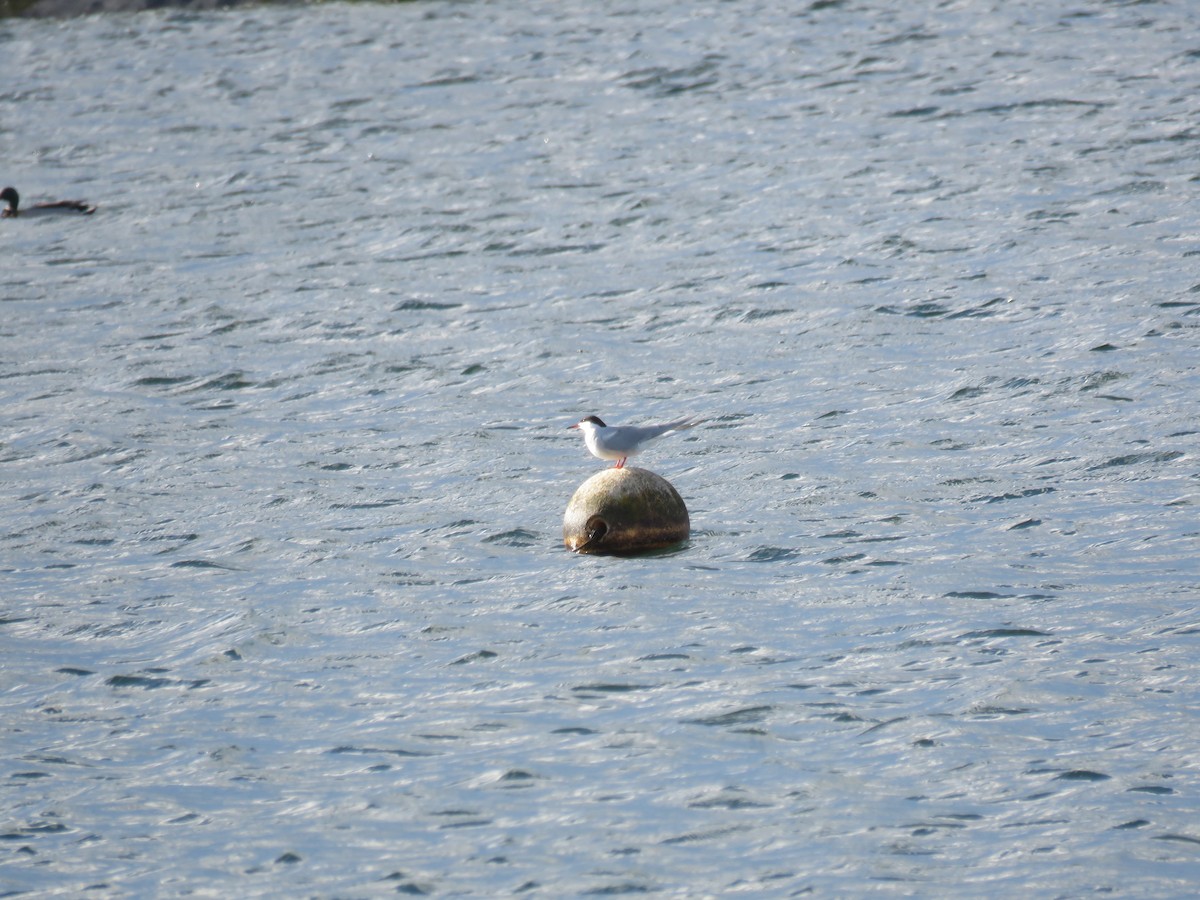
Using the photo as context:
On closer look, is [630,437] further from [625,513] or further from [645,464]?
[645,464]

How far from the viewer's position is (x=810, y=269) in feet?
73.6

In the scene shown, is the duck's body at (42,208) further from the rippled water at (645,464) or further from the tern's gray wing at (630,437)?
the tern's gray wing at (630,437)

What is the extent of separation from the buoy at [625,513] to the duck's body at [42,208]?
17163mm

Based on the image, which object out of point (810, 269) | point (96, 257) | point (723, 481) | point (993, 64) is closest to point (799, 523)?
point (723, 481)

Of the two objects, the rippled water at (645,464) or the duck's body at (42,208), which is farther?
the duck's body at (42,208)

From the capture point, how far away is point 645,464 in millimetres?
16203

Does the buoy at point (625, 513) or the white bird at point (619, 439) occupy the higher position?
Answer: the white bird at point (619, 439)

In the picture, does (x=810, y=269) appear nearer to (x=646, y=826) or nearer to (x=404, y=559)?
(x=404, y=559)

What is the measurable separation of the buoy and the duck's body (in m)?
17.2

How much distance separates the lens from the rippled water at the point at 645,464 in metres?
9.82

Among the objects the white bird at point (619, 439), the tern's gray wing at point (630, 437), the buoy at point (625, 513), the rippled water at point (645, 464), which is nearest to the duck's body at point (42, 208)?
the rippled water at point (645, 464)

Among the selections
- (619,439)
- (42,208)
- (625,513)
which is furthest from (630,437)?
(42,208)

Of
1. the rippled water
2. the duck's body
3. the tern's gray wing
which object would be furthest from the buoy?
the duck's body

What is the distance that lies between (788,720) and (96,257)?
59.1 feet
